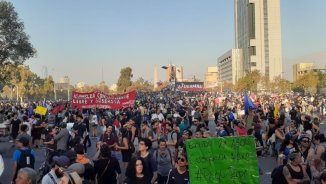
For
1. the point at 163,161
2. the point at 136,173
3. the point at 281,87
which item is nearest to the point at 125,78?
the point at 281,87

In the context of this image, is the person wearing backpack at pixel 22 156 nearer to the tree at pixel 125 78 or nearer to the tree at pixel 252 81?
Result: the tree at pixel 125 78

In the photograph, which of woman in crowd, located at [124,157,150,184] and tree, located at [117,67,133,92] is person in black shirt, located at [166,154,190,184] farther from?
tree, located at [117,67,133,92]

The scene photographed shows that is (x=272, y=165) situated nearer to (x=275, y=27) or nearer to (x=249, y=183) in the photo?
(x=249, y=183)

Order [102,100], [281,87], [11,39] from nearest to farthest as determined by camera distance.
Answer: [102,100] → [11,39] → [281,87]

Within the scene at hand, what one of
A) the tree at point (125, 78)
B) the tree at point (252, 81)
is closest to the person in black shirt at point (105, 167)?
the tree at point (125, 78)

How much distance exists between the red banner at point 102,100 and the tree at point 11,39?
15.4 metres

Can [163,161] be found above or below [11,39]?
below

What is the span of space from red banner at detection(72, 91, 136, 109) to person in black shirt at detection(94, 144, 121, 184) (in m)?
14.1

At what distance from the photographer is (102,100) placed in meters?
22.1

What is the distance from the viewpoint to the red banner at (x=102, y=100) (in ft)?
71.7

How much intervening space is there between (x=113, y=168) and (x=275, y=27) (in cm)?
15802

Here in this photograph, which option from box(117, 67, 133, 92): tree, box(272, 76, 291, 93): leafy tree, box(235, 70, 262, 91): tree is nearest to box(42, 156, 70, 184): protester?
box(117, 67, 133, 92): tree

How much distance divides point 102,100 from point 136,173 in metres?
15.4

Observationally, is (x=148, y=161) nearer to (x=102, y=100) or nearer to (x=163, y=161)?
(x=163, y=161)
